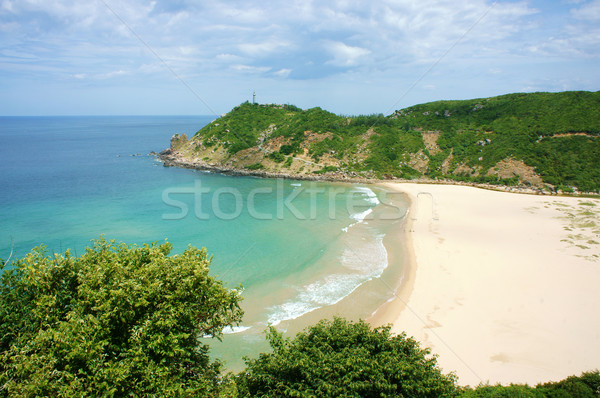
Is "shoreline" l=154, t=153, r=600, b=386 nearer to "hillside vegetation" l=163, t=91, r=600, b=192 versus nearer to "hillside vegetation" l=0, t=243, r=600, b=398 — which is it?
"hillside vegetation" l=0, t=243, r=600, b=398

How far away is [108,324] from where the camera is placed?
7.50 m

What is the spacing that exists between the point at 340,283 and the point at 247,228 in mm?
11216

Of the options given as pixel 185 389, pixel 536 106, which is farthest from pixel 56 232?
pixel 536 106

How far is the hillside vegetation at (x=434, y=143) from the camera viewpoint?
40.1 meters

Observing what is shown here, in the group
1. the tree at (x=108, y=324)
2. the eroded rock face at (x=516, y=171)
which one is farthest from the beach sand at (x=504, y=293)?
the tree at (x=108, y=324)

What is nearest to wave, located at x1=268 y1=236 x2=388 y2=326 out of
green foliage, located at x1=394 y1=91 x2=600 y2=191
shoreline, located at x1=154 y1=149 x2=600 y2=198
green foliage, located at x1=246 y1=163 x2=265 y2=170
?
shoreline, located at x1=154 y1=149 x2=600 y2=198

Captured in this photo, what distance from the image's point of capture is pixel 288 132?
2224 inches

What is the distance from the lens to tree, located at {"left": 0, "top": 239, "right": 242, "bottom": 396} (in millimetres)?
6566

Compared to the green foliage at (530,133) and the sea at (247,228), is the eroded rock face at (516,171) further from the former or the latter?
the sea at (247,228)

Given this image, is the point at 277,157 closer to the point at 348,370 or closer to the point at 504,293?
the point at 504,293

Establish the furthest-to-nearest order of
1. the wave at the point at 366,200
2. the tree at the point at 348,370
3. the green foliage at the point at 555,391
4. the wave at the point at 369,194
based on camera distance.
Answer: the wave at the point at 369,194 < the wave at the point at 366,200 < the green foliage at the point at 555,391 < the tree at the point at 348,370

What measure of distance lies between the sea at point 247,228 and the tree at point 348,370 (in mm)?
4826

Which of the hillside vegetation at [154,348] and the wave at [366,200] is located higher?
the hillside vegetation at [154,348]

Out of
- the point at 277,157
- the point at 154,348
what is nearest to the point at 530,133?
the point at 277,157
